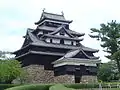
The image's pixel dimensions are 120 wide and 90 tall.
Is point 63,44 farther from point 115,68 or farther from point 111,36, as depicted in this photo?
point 115,68

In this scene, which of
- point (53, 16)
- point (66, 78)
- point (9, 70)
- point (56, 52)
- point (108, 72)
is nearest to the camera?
point (9, 70)

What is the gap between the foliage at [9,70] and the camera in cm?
3731

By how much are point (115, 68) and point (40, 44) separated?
61.6ft

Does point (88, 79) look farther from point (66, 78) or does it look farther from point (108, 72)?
point (108, 72)

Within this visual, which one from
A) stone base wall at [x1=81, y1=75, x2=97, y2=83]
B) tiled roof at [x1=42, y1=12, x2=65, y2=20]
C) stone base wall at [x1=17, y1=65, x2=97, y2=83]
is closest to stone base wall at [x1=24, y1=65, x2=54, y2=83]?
stone base wall at [x1=17, y1=65, x2=97, y2=83]

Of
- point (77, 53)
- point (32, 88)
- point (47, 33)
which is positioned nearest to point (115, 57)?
point (77, 53)

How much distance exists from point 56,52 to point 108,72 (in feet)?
51.2

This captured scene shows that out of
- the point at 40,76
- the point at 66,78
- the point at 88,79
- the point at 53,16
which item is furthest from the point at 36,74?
the point at 53,16

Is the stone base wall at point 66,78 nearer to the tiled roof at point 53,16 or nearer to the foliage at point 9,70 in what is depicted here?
the foliage at point 9,70

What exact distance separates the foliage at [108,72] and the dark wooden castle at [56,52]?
27.2 ft

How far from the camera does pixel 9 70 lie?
38.2 meters

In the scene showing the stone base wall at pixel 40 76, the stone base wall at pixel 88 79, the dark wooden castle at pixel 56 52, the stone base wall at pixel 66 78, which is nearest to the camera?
the stone base wall at pixel 66 78

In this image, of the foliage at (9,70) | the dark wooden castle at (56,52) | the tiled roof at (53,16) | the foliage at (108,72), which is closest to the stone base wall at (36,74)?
Result: the dark wooden castle at (56,52)

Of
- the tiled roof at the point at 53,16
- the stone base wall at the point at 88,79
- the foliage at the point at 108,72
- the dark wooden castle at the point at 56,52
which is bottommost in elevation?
the stone base wall at the point at 88,79
